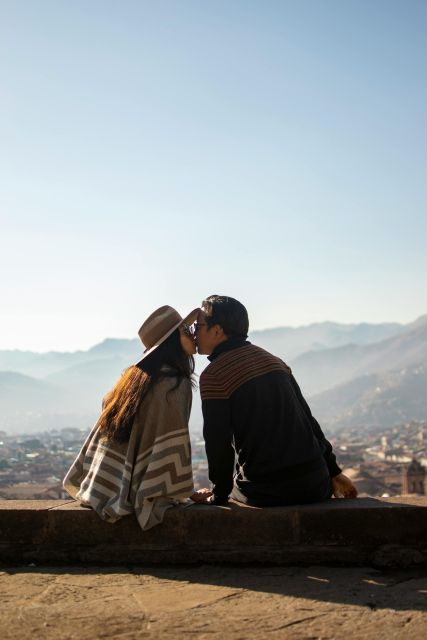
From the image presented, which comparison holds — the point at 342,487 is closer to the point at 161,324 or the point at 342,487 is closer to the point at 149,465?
the point at 149,465

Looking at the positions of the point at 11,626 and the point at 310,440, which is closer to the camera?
the point at 11,626

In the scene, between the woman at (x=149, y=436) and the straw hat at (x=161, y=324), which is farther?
the straw hat at (x=161, y=324)

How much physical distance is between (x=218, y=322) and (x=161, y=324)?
0.33 m

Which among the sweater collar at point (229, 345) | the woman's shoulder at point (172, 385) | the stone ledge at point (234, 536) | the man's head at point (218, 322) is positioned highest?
the man's head at point (218, 322)

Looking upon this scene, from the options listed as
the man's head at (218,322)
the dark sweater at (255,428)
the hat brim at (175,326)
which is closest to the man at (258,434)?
the dark sweater at (255,428)

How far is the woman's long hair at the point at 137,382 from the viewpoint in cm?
374

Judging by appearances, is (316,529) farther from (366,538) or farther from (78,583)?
(78,583)

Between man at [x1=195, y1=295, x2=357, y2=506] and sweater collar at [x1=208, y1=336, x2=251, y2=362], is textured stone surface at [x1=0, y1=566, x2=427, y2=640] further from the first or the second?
sweater collar at [x1=208, y1=336, x2=251, y2=362]

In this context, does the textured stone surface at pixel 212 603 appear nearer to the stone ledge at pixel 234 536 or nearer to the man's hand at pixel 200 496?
the stone ledge at pixel 234 536

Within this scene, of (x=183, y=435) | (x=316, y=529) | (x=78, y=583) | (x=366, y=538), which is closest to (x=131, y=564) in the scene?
(x=78, y=583)

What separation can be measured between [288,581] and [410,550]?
0.66 meters

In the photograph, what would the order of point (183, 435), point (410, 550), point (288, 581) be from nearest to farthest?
point (288, 581) → point (410, 550) → point (183, 435)

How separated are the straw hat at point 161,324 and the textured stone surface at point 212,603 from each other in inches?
47.7

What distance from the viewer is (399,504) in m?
3.60
